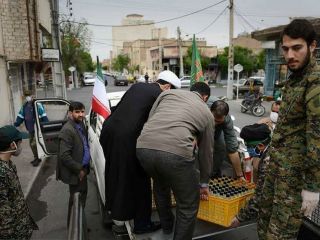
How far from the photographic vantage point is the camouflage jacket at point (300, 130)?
6.63 ft

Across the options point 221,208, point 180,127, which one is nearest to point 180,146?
point 180,127

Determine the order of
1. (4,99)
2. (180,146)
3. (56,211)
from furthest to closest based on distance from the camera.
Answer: (4,99)
(56,211)
(180,146)

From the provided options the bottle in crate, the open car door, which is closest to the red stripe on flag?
the open car door

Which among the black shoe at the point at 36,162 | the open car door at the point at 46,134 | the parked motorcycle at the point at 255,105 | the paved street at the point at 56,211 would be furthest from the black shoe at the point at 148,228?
the parked motorcycle at the point at 255,105

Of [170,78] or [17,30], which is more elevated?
[17,30]

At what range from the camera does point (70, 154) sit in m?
3.96

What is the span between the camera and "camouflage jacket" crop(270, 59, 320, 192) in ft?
6.63

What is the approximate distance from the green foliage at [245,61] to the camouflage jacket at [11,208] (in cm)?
4365

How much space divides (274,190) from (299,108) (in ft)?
2.12

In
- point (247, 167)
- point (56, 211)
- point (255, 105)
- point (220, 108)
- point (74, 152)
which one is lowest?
point (56, 211)

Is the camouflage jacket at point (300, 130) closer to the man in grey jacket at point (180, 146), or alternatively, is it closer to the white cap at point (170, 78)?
the man in grey jacket at point (180, 146)

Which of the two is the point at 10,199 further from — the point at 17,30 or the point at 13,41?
the point at 17,30

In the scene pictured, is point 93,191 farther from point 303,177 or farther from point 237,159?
point 303,177

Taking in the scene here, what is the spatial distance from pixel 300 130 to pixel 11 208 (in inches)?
93.4
